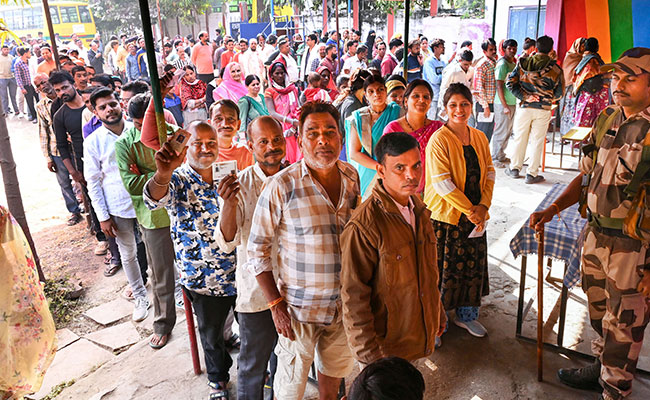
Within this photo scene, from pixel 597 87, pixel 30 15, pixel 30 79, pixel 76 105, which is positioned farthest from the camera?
pixel 30 15

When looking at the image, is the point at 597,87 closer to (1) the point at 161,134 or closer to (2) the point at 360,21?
(1) the point at 161,134

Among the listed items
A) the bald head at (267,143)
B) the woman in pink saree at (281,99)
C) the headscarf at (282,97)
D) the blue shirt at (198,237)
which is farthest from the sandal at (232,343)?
the headscarf at (282,97)

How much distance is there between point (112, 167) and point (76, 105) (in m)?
1.85

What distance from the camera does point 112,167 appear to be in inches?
161

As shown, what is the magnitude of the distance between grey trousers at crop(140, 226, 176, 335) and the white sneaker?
646 millimetres

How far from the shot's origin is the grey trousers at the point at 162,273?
11.9 ft

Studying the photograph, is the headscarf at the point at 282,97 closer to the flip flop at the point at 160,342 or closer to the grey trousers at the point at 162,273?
the grey trousers at the point at 162,273

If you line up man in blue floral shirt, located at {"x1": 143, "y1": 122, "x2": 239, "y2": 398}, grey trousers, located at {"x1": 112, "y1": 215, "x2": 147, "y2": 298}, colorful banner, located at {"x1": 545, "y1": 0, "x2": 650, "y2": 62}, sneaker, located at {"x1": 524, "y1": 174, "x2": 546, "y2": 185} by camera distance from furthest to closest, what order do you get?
sneaker, located at {"x1": 524, "y1": 174, "x2": 546, "y2": 185}
colorful banner, located at {"x1": 545, "y1": 0, "x2": 650, "y2": 62}
grey trousers, located at {"x1": 112, "y1": 215, "x2": 147, "y2": 298}
man in blue floral shirt, located at {"x1": 143, "y1": 122, "x2": 239, "y2": 398}

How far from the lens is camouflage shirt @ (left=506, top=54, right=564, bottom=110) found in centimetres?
671

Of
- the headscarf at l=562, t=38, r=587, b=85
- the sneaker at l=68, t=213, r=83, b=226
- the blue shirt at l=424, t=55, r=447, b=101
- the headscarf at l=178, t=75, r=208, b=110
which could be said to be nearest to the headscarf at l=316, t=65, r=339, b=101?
the blue shirt at l=424, t=55, r=447, b=101

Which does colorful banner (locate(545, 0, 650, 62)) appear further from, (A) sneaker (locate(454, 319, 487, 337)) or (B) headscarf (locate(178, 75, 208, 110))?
(B) headscarf (locate(178, 75, 208, 110))

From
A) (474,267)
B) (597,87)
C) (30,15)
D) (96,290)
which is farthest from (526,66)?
(30,15)

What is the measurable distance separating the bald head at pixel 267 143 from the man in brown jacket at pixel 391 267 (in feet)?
2.21

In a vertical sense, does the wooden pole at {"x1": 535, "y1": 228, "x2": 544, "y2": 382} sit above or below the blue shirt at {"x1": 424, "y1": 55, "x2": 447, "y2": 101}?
below
